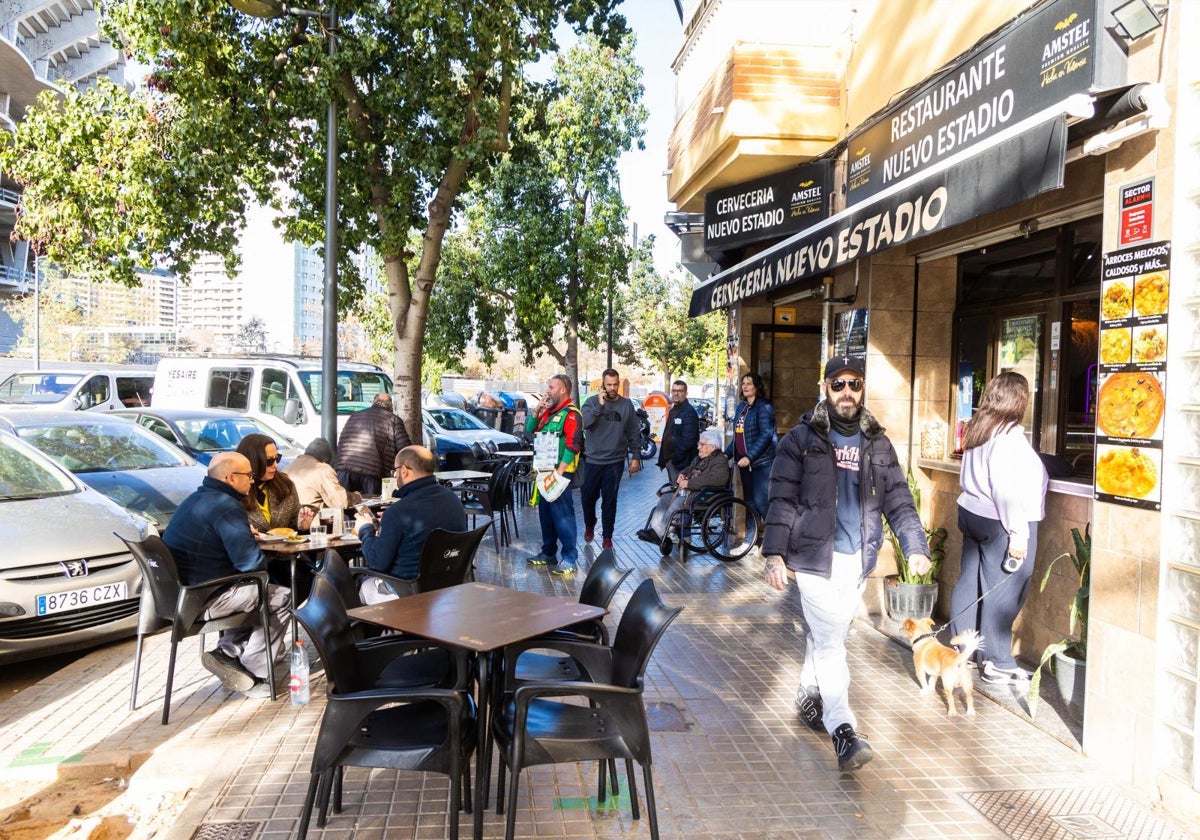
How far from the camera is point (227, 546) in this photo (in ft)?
16.5

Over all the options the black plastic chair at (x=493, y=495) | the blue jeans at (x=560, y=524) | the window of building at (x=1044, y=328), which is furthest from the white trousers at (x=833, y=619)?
the black plastic chair at (x=493, y=495)

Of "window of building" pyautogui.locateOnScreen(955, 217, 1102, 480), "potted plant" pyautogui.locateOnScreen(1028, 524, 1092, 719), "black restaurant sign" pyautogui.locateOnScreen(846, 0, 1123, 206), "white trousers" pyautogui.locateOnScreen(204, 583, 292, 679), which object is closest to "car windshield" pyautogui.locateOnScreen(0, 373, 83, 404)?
"white trousers" pyautogui.locateOnScreen(204, 583, 292, 679)

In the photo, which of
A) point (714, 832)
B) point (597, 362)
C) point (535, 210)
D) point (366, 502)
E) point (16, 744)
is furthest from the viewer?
point (597, 362)

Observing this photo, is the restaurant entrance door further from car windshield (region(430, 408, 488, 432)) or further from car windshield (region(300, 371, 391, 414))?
car windshield (region(430, 408, 488, 432))

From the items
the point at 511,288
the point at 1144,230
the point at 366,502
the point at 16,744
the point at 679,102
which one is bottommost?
the point at 16,744

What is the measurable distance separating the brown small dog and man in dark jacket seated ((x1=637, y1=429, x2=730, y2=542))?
13.8ft

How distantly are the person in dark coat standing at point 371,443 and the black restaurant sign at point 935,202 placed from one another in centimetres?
369

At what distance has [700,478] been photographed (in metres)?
9.37

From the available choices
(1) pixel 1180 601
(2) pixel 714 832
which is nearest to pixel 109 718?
(2) pixel 714 832

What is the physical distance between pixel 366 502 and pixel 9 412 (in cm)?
369

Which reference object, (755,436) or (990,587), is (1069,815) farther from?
(755,436)

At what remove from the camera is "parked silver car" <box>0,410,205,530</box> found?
7555 millimetres

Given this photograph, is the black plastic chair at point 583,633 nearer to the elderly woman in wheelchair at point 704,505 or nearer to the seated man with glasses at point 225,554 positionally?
the seated man with glasses at point 225,554

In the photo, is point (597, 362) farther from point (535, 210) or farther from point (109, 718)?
point (109, 718)
